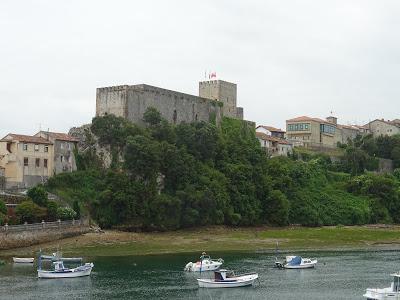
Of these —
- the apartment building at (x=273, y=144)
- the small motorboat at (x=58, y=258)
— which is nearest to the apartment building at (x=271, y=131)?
the apartment building at (x=273, y=144)

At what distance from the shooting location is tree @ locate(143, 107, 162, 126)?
104 m

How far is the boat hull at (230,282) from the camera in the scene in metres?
57.2

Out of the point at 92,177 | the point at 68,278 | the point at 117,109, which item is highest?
the point at 117,109

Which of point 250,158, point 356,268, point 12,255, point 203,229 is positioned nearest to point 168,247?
point 203,229

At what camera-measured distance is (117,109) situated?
10719 cm

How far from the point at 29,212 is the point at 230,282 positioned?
29.6 m

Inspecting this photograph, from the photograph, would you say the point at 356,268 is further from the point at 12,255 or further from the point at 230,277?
the point at 12,255

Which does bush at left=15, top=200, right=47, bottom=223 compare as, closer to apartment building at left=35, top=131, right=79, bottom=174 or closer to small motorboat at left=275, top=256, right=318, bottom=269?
apartment building at left=35, top=131, right=79, bottom=174

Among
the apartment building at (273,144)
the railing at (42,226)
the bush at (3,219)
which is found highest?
the apartment building at (273,144)

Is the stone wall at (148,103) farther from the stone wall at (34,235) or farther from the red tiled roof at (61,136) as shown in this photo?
the stone wall at (34,235)

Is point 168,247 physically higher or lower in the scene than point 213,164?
lower

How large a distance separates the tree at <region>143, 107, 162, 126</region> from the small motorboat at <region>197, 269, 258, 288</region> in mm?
49058

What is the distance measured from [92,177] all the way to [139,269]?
30260 mm

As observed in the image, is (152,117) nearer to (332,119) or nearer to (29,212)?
(29,212)
